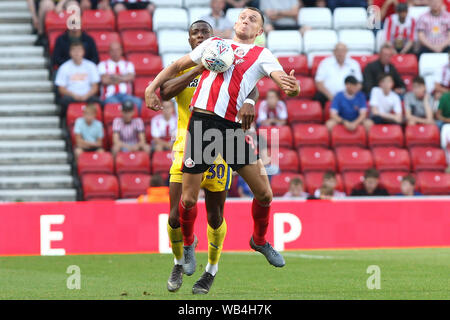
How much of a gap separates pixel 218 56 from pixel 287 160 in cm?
797

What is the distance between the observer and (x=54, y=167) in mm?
16234

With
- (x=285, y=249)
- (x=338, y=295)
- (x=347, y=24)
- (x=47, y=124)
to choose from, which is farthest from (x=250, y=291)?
(x=347, y=24)

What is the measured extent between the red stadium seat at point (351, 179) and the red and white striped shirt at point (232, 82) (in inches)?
303

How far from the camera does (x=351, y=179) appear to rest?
16203 millimetres

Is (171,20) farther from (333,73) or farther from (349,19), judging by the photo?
(349,19)

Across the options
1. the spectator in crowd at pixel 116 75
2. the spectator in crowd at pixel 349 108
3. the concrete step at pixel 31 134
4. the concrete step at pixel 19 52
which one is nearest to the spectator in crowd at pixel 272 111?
the spectator in crowd at pixel 349 108

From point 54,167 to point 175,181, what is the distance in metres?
7.24

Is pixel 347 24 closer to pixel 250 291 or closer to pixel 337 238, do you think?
pixel 337 238

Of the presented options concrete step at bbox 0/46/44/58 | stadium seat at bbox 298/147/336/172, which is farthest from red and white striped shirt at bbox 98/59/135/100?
stadium seat at bbox 298/147/336/172

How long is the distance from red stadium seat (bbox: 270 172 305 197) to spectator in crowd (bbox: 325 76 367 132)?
4.48 ft

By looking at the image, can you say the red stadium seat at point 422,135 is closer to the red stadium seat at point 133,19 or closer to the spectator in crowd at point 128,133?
the spectator in crowd at point 128,133

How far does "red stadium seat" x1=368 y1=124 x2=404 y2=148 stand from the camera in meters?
16.9

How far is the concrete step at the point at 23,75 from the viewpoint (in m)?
17.6

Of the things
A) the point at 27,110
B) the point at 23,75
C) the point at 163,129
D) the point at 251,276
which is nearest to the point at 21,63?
the point at 23,75
